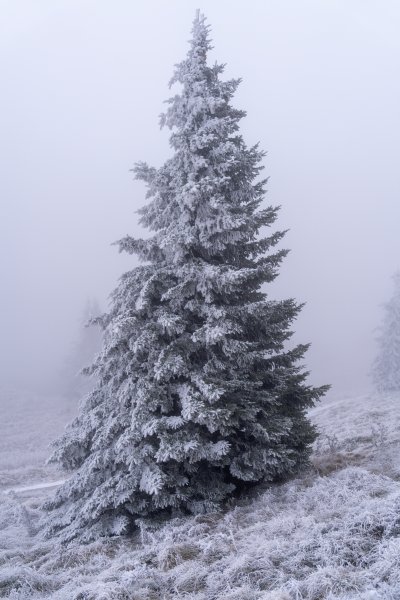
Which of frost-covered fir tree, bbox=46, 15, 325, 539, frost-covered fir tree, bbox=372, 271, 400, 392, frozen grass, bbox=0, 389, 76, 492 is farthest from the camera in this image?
frost-covered fir tree, bbox=372, 271, 400, 392

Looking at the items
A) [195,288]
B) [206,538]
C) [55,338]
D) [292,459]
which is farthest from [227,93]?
[55,338]

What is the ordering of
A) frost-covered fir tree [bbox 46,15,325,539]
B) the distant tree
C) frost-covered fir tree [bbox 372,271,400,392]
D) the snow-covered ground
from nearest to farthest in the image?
1. the snow-covered ground
2. frost-covered fir tree [bbox 46,15,325,539]
3. frost-covered fir tree [bbox 372,271,400,392]
4. the distant tree

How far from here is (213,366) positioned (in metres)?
10.9

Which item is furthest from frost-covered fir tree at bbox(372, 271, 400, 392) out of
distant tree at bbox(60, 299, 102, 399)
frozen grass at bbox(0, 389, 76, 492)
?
distant tree at bbox(60, 299, 102, 399)

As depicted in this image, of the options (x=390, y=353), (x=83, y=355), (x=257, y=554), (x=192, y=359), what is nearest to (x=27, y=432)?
(x=83, y=355)

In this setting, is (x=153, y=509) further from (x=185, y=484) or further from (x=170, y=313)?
(x=170, y=313)

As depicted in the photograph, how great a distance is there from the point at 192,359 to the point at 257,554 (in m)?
5.75

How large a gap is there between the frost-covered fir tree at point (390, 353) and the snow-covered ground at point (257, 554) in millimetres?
31272

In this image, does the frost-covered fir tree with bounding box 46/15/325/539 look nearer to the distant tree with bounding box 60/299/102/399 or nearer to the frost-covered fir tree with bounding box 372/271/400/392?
the frost-covered fir tree with bounding box 372/271/400/392

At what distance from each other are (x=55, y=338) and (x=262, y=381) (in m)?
157

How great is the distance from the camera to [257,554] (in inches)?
254

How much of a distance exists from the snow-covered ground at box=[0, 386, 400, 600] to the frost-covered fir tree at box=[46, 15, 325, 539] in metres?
0.90

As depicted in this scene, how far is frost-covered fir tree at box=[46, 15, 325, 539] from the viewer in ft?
33.3

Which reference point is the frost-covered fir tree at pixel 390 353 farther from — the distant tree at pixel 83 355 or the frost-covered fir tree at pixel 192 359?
the distant tree at pixel 83 355
